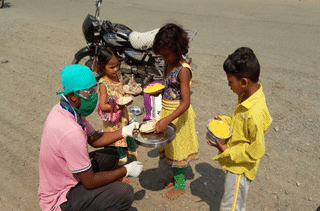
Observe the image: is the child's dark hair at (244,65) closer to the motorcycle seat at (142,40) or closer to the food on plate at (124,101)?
the food on plate at (124,101)

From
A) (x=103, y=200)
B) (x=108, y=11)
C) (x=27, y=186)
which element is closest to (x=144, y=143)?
(x=103, y=200)

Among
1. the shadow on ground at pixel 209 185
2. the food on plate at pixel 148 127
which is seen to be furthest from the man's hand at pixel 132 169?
the shadow on ground at pixel 209 185

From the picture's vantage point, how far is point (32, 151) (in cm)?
375

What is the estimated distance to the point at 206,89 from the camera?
5.25 meters

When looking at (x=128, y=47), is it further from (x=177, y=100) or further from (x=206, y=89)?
(x=177, y=100)

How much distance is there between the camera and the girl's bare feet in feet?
9.65

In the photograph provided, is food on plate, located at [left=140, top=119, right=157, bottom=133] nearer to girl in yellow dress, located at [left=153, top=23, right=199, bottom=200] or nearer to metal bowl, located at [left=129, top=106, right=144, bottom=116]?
girl in yellow dress, located at [left=153, top=23, right=199, bottom=200]

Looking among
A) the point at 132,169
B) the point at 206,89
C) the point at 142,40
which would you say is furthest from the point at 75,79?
the point at 206,89

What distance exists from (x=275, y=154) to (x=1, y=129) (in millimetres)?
4076

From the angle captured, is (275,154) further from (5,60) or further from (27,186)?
(5,60)

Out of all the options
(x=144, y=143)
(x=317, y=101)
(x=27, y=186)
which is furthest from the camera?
(x=317, y=101)

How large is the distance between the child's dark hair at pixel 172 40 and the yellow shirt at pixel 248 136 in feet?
2.58

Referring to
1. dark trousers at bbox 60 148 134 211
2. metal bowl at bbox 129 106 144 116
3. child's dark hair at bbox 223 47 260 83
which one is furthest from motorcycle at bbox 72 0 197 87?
dark trousers at bbox 60 148 134 211

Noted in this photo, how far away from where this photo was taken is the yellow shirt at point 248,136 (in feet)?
6.28
